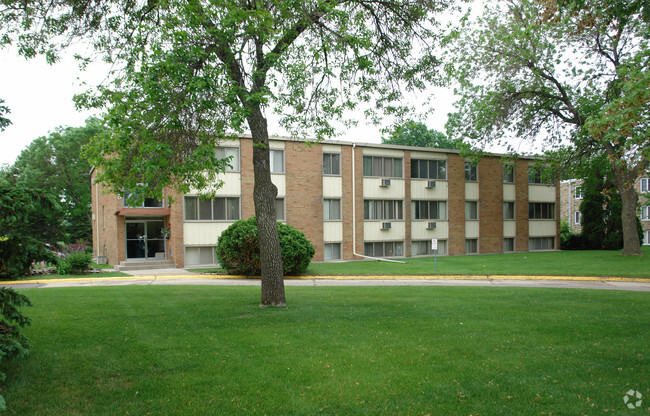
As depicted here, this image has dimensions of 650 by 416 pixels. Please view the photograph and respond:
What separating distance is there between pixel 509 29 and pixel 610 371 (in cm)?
2468

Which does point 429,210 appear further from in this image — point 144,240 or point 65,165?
point 65,165

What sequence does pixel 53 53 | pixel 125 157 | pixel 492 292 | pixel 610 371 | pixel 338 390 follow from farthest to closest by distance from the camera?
pixel 492 292
pixel 53 53
pixel 125 157
pixel 610 371
pixel 338 390

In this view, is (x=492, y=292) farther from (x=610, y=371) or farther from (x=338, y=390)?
(x=338, y=390)

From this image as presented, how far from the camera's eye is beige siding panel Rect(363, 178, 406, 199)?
3003 centimetres

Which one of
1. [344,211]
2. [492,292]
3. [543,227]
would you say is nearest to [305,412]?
[492,292]

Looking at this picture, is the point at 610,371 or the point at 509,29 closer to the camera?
the point at 610,371

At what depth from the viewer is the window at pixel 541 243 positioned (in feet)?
122

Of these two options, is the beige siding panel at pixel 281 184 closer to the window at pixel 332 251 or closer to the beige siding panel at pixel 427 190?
the window at pixel 332 251

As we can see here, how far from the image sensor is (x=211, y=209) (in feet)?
85.4

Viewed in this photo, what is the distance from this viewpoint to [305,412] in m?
4.73

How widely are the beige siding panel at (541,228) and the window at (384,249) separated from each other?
12179 millimetres

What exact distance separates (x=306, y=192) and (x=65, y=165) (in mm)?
26752

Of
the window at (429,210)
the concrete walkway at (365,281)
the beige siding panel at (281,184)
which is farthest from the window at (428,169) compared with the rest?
the concrete walkway at (365,281)

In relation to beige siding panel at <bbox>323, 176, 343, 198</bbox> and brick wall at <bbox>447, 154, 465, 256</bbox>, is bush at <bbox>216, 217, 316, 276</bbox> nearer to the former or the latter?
beige siding panel at <bbox>323, 176, 343, 198</bbox>
